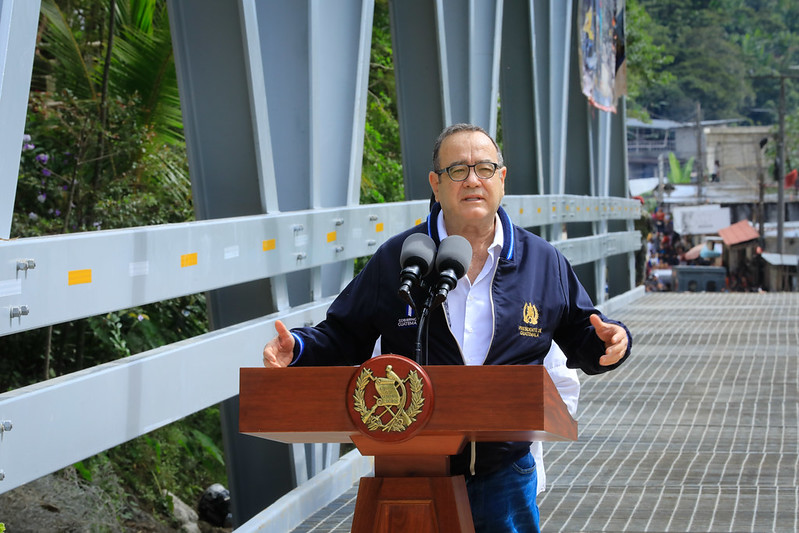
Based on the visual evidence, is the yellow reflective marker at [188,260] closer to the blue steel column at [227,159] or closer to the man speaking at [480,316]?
the blue steel column at [227,159]

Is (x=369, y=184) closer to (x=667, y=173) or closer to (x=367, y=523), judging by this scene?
(x=367, y=523)

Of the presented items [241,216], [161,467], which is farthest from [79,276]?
[161,467]

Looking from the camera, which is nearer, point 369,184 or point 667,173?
point 369,184

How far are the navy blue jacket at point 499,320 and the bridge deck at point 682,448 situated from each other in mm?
2039

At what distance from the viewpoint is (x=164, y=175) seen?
397 inches

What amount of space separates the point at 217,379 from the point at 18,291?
1.43m

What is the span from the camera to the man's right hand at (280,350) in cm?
291

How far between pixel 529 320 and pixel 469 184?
373 millimetres

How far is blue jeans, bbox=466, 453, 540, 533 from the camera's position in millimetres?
3006

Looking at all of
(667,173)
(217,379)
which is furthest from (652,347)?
(667,173)

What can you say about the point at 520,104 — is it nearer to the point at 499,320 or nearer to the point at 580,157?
the point at 580,157

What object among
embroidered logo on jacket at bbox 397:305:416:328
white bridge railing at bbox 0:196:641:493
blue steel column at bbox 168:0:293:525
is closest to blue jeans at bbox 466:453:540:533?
embroidered logo on jacket at bbox 397:305:416:328

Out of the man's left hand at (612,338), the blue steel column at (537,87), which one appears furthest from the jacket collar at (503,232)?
the blue steel column at (537,87)

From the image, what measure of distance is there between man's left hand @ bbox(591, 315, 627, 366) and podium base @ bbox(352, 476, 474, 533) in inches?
24.0
